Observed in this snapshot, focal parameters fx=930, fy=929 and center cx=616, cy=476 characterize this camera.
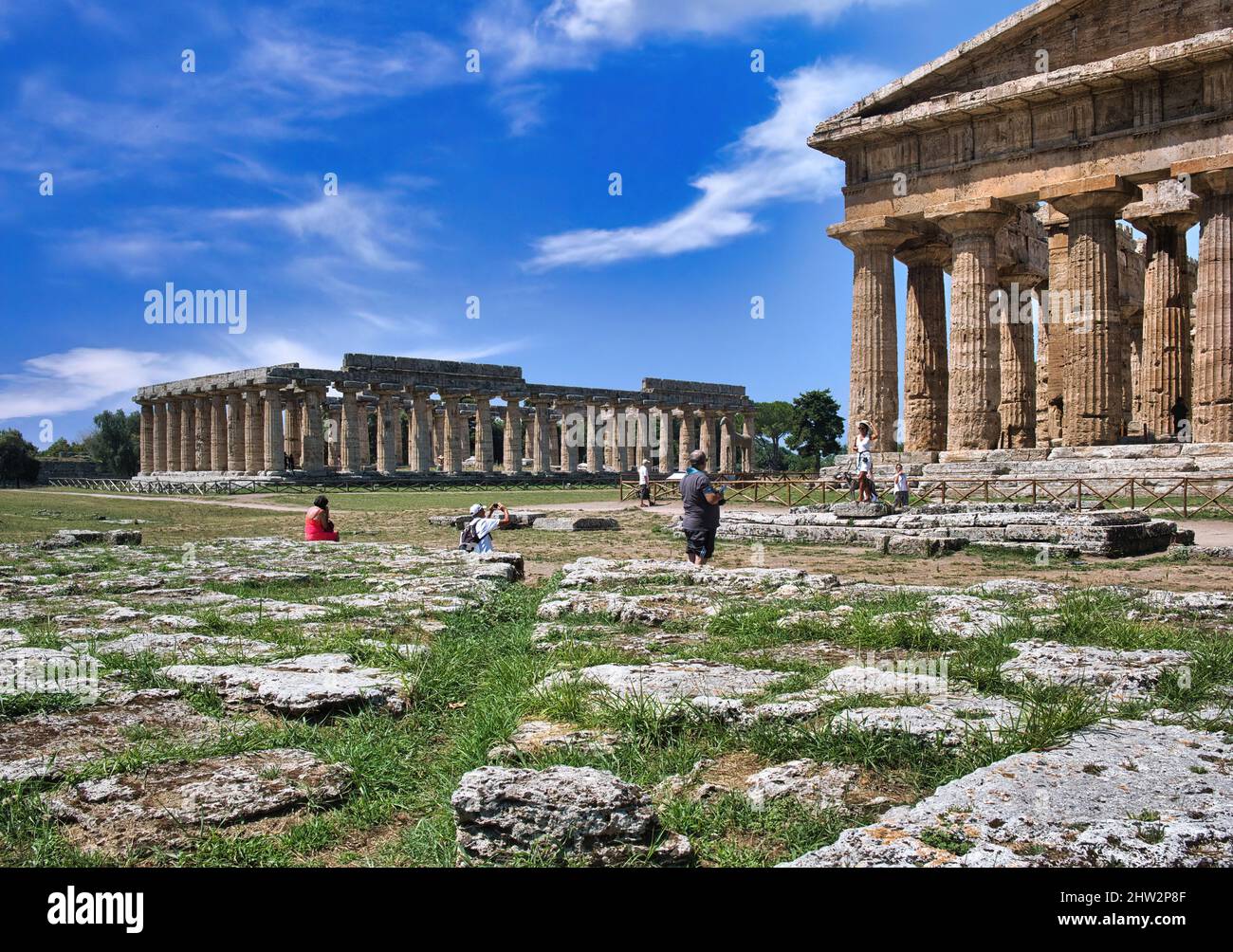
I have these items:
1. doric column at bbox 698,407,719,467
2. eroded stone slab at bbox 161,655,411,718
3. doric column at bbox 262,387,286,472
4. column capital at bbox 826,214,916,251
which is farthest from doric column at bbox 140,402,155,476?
eroded stone slab at bbox 161,655,411,718

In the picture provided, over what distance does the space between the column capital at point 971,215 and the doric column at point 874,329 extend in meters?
1.62

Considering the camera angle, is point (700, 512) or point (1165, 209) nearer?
point (700, 512)

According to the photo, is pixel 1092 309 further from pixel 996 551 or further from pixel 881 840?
pixel 881 840

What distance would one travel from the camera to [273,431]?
5878 cm

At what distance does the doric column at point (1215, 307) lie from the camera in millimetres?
24312

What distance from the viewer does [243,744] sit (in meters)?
4.24

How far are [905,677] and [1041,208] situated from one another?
115 feet

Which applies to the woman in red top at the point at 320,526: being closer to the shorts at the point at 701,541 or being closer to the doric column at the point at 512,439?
the shorts at the point at 701,541

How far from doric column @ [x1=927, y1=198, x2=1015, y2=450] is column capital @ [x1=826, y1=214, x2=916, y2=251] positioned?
1.31m

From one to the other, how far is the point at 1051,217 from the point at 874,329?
7618mm

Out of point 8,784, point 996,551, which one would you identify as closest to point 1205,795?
point 8,784

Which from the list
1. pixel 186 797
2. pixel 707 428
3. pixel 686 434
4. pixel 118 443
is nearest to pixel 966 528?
pixel 186 797

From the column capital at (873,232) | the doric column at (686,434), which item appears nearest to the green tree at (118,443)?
the doric column at (686,434)

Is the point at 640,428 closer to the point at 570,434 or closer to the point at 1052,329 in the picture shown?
the point at 570,434
